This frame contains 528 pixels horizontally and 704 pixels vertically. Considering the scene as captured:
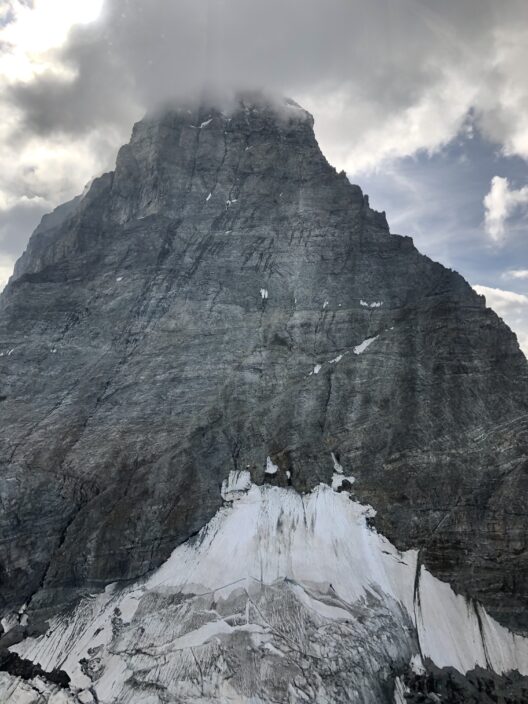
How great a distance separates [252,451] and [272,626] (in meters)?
23.1

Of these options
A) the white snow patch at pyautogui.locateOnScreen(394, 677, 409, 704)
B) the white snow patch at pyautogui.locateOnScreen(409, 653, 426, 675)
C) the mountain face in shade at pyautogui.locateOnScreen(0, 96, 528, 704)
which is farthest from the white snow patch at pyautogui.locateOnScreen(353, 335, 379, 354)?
the white snow patch at pyautogui.locateOnScreen(394, 677, 409, 704)

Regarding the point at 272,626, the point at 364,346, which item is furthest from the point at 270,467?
the point at 364,346

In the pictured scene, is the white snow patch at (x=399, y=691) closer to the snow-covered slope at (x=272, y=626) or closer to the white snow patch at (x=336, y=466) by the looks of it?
the snow-covered slope at (x=272, y=626)

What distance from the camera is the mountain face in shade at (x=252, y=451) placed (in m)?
44.8

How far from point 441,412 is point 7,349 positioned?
205 ft

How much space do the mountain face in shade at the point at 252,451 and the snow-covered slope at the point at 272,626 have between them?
0.20m

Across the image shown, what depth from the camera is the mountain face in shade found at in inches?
Result: 1763

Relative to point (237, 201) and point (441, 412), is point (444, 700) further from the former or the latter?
point (237, 201)

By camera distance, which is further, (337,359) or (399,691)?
(337,359)

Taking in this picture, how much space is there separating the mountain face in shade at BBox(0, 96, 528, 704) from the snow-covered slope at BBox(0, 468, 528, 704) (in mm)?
204

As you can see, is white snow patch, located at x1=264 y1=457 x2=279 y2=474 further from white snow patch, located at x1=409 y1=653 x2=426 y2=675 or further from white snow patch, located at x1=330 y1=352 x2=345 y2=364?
white snow patch, located at x1=409 y1=653 x2=426 y2=675

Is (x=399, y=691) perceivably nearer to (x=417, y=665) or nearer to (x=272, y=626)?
(x=417, y=665)

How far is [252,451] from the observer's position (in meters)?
64.9

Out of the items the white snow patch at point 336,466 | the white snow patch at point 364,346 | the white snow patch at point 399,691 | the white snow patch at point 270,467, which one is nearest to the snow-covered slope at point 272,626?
the white snow patch at point 399,691
